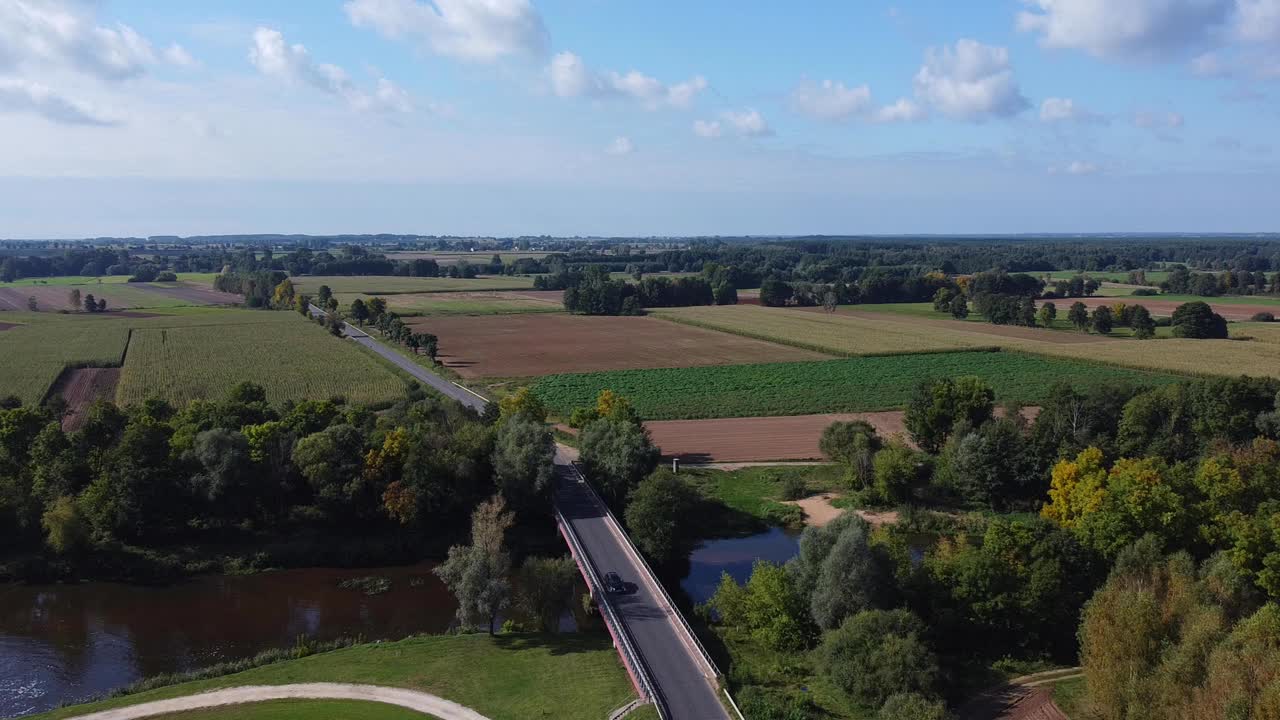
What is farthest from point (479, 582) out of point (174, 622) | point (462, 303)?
point (462, 303)

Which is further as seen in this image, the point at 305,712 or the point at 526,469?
the point at 526,469

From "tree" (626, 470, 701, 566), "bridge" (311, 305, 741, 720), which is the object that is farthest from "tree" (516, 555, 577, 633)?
"tree" (626, 470, 701, 566)

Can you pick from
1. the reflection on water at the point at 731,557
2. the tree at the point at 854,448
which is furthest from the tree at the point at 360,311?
the reflection on water at the point at 731,557

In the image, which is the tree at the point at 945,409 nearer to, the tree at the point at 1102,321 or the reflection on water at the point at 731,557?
the reflection on water at the point at 731,557

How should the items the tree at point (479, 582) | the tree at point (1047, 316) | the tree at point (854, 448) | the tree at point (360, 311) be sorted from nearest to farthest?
the tree at point (479, 582), the tree at point (854, 448), the tree at point (1047, 316), the tree at point (360, 311)

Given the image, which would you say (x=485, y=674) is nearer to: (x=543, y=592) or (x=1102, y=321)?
(x=543, y=592)

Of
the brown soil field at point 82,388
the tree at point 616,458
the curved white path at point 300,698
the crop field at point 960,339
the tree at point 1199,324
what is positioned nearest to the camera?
the curved white path at point 300,698

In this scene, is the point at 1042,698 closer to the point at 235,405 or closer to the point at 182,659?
the point at 182,659

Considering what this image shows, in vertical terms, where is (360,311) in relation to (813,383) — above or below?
above
